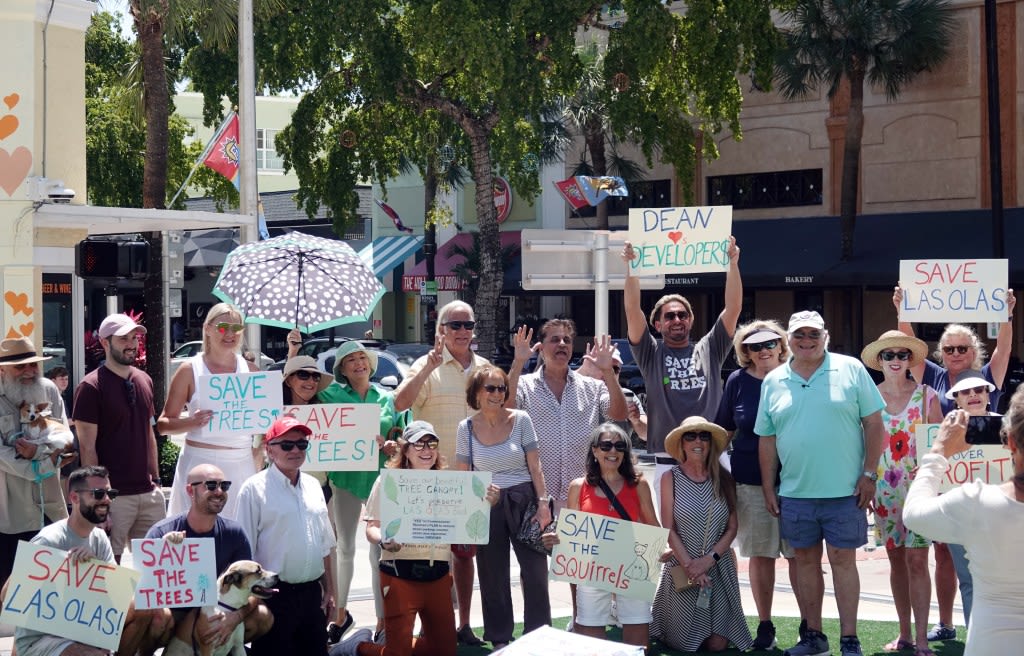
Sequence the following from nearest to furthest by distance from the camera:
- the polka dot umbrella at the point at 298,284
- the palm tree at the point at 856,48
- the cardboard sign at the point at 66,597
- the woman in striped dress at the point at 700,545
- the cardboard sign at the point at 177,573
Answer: the cardboard sign at the point at 66,597 < the cardboard sign at the point at 177,573 < the woman in striped dress at the point at 700,545 < the polka dot umbrella at the point at 298,284 < the palm tree at the point at 856,48

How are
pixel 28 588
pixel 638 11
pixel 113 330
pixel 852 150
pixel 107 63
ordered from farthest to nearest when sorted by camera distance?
pixel 852 150, pixel 107 63, pixel 638 11, pixel 113 330, pixel 28 588

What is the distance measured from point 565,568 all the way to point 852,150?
24369 millimetres

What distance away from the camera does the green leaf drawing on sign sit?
7223 millimetres

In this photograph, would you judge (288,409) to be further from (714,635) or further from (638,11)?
(638,11)

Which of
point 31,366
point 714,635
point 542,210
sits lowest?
point 714,635

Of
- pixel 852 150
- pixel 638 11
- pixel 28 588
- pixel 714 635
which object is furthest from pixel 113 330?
pixel 852 150

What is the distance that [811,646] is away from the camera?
7277 mm

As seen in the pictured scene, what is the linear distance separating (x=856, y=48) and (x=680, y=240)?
22.5 m

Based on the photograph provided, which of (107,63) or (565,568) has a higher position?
(107,63)

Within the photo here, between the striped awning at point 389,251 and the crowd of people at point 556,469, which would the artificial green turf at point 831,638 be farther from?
the striped awning at point 389,251

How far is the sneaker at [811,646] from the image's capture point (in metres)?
7.26

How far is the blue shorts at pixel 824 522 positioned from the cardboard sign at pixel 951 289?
242cm

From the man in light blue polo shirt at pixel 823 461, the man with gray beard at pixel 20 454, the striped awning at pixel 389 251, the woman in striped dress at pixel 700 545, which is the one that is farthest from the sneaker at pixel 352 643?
the striped awning at pixel 389 251

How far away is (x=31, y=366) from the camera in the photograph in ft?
25.8
